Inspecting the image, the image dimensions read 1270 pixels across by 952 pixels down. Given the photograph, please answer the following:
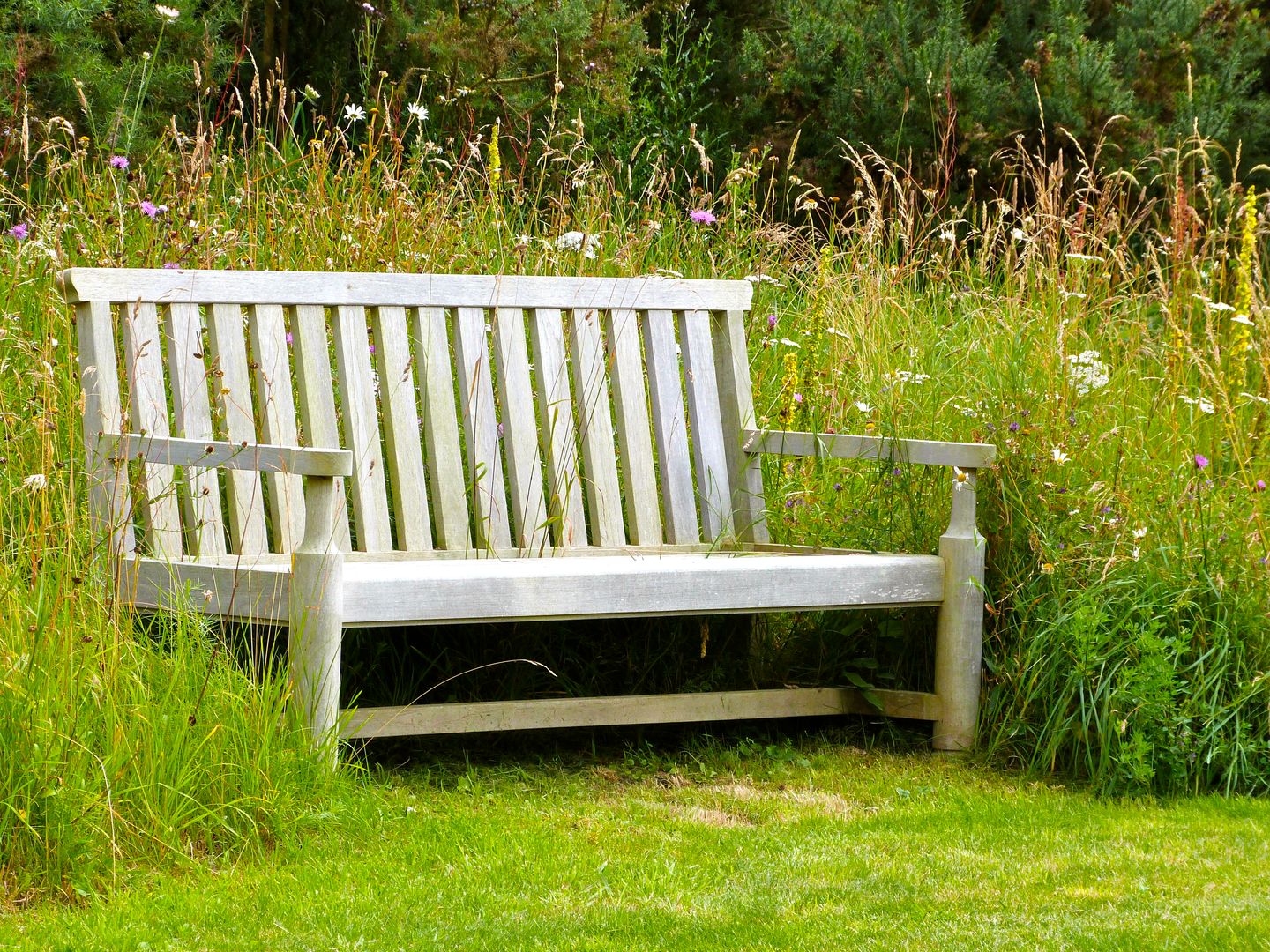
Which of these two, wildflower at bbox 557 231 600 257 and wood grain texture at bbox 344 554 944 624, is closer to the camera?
wood grain texture at bbox 344 554 944 624

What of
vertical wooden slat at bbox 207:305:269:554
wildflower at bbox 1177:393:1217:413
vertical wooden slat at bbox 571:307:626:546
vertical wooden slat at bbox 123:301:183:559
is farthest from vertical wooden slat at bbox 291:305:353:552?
wildflower at bbox 1177:393:1217:413

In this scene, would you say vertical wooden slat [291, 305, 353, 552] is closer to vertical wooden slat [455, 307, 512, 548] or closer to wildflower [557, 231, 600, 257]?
vertical wooden slat [455, 307, 512, 548]

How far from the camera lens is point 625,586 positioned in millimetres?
3453

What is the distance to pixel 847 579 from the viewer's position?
370 centimetres

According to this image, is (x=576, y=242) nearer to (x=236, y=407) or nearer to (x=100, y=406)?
(x=236, y=407)

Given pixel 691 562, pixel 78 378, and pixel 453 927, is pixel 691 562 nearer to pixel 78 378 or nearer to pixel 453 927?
pixel 453 927

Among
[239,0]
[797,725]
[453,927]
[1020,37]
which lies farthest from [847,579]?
[1020,37]

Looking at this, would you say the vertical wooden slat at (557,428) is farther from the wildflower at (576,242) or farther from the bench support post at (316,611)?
A: the bench support post at (316,611)

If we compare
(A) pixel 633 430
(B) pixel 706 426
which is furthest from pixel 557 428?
(B) pixel 706 426

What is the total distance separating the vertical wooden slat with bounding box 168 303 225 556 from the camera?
11.7 ft

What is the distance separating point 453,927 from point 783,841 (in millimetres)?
840

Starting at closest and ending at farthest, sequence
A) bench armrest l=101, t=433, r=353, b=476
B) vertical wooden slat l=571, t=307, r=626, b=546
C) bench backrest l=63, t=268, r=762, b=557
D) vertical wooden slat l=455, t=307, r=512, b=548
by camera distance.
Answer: bench armrest l=101, t=433, r=353, b=476
bench backrest l=63, t=268, r=762, b=557
vertical wooden slat l=455, t=307, r=512, b=548
vertical wooden slat l=571, t=307, r=626, b=546

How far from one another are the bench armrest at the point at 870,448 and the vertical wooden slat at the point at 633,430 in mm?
317

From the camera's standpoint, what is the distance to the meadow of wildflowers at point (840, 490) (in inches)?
111
